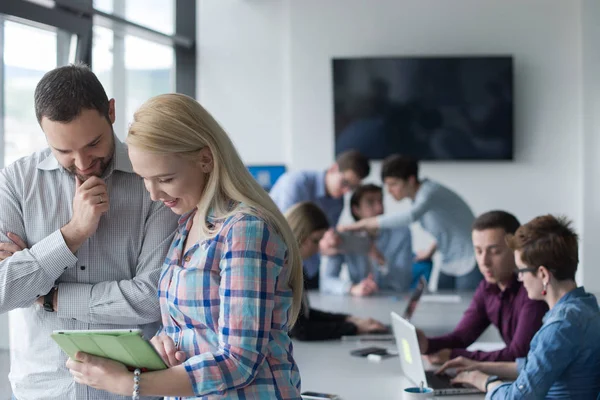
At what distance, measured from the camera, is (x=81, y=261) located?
5.92 ft

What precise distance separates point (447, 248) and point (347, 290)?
0.74 metres

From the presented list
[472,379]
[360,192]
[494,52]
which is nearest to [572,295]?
[472,379]

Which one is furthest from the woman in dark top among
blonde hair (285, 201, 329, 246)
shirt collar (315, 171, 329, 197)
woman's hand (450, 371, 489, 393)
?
shirt collar (315, 171, 329, 197)

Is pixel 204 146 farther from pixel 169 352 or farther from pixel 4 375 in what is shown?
pixel 4 375

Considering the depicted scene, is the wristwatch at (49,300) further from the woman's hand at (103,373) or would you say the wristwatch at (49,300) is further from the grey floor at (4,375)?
the grey floor at (4,375)

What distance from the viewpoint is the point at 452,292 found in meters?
5.07

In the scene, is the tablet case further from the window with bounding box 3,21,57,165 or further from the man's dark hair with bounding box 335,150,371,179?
the man's dark hair with bounding box 335,150,371,179

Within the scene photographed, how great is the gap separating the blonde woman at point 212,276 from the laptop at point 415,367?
114 cm

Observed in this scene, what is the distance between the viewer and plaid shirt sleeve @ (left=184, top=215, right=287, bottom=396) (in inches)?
57.5

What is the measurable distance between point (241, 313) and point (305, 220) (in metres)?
2.37

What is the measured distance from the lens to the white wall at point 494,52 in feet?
22.7

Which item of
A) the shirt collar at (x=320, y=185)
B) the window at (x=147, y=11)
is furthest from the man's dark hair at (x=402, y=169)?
the window at (x=147, y=11)

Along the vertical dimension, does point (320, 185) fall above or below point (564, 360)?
above

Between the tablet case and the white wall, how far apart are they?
5.53 m
